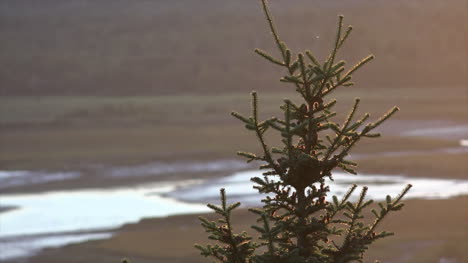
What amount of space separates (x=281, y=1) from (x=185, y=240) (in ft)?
226

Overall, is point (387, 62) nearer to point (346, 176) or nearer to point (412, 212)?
point (346, 176)

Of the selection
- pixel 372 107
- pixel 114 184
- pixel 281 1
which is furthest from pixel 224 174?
pixel 281 1

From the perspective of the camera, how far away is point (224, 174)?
1118 inches

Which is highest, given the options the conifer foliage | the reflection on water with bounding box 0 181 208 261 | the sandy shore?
the reflection on water with bounding box 0 181 208 261

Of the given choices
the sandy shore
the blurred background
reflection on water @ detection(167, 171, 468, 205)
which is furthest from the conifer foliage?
reflection on water @ detection(167, 171, 468, 205)

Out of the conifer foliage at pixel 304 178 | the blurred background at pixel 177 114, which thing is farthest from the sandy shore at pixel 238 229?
the conifer foliage at pixel 304 178

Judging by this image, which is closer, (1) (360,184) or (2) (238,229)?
(2) (238,229)

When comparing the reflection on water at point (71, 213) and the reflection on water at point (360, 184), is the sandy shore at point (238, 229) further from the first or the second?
the reflection on water at point (360, 184)

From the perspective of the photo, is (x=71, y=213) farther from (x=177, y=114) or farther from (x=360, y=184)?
(x=177, y=114)

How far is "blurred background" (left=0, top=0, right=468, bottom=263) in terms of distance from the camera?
66.3 ft

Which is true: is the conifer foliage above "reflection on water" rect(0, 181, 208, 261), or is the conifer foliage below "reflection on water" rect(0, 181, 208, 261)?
below

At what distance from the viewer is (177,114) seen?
4766 centimetres

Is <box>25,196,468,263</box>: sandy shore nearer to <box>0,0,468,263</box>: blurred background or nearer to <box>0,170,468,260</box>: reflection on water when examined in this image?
<box>0,0,468,263</box>: blurred background

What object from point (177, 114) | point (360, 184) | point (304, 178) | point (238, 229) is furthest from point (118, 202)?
point (177, 114)
